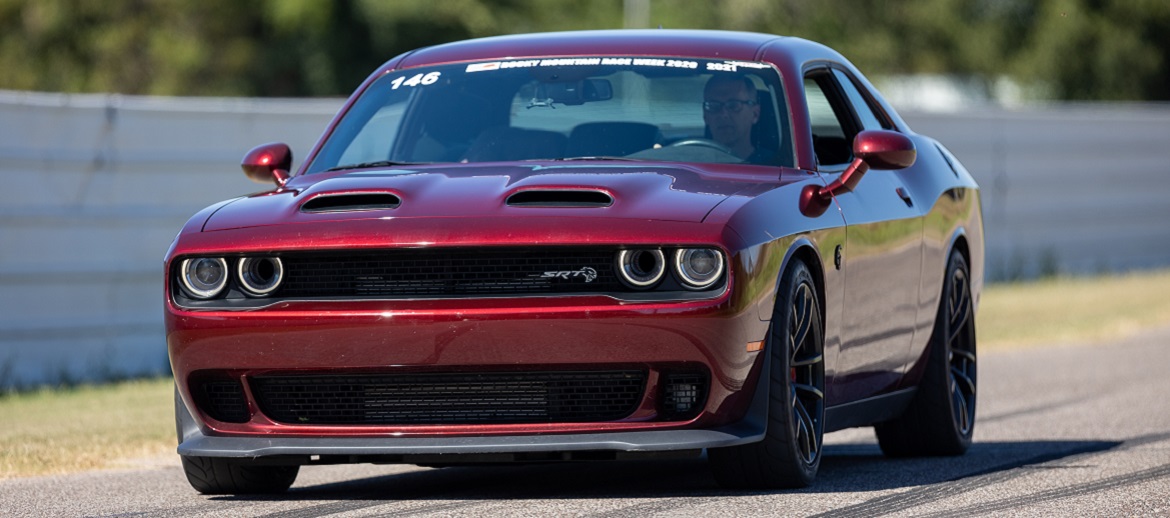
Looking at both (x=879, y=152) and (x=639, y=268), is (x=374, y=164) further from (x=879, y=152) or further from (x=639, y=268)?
(x=879, y=152)

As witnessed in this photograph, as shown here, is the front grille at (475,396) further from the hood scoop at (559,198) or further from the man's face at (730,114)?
the man's face at (730,114)

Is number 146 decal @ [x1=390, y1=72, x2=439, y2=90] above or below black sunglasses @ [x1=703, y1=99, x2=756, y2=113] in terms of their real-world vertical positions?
below

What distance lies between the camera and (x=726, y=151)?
6.71m

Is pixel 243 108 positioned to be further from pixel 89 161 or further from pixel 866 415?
pixel 866 415

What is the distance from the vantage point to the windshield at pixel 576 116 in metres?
6.75

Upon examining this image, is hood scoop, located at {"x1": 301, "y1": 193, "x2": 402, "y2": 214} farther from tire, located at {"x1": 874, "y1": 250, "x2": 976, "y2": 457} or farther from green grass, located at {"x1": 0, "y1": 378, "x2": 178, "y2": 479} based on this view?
tire, located at {"x1": 874, "y1": 250, "x2": 976, "y2": 457}

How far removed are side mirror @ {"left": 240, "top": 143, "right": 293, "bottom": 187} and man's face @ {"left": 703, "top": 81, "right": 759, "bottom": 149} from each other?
1.50m

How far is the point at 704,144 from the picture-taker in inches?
265

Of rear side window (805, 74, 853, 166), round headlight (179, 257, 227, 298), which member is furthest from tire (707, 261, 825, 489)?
round headlight (179, 257, 227, 298)

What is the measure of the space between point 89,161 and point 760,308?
27.2 feet

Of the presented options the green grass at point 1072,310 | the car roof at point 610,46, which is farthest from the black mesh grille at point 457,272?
the green grass at point 1072,310

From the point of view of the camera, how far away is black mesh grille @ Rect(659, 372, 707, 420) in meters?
5.79

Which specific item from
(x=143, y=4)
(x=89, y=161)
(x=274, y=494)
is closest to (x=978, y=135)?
(x=89, y=161)

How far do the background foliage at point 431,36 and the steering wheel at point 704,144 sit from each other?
142 feet
